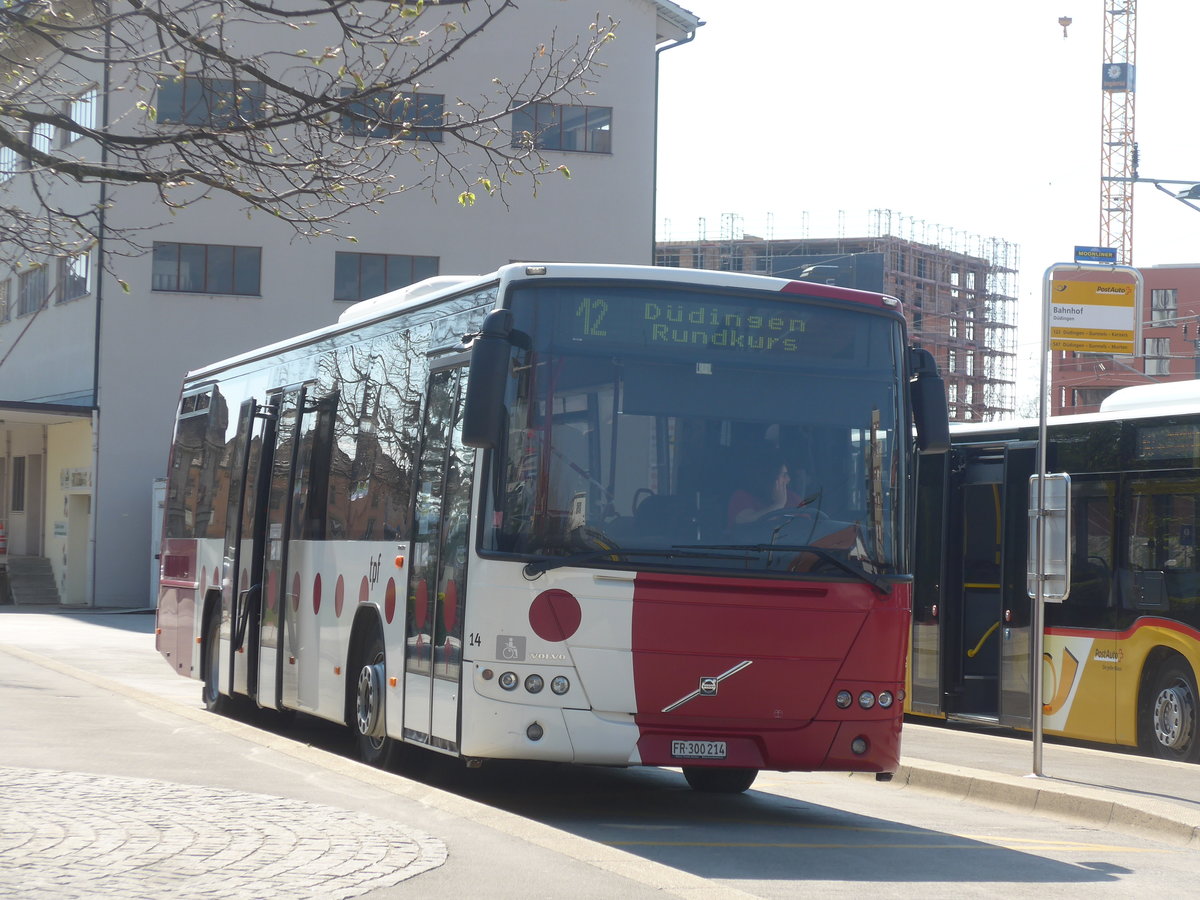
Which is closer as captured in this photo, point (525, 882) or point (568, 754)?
point (525, 882)

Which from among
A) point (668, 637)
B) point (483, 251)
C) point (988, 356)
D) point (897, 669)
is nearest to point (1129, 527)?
point (897, 669)

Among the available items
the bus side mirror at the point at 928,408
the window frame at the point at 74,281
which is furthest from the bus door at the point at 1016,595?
the window frame at the point at 74,281

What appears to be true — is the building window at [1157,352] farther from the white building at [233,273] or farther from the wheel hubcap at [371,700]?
the wheel hubcap at [371,700]

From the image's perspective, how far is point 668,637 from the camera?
9.72 metres

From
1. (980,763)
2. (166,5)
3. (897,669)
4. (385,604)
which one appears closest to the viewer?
(166,5)

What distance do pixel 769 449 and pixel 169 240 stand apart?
1275 inches

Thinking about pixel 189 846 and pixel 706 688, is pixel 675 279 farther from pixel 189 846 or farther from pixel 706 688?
pixel 189 846

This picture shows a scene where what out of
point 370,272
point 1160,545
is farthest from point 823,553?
point 370,272

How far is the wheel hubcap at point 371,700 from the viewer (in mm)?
11594

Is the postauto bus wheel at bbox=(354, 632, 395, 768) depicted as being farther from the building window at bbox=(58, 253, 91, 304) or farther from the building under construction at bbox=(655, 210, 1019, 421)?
the building under construction at bbox=(655, 210, 1019, 421)

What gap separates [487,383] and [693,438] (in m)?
1.26

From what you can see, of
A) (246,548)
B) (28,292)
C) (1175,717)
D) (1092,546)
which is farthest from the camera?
(28,292)

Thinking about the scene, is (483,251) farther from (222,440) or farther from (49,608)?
(222,440)

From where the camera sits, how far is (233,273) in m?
40.4
